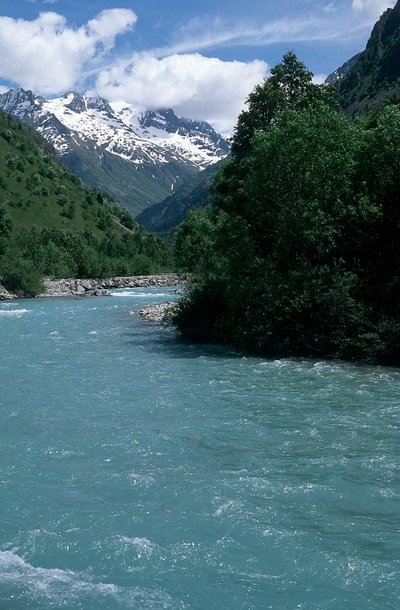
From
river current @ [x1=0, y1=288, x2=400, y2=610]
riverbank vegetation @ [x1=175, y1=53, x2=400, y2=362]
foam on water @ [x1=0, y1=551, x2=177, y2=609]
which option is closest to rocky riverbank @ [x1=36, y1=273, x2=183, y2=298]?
riverbank vegetation @ [x1=175, y1=53, x2=400, y2=362]

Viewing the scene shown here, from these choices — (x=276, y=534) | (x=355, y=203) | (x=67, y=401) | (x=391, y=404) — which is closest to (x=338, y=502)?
(x=276, y=534)

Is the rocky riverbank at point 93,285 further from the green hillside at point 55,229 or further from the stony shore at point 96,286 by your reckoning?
the green hillside at point 55,229

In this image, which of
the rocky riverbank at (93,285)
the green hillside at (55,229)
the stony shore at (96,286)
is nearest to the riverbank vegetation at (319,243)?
the stony shore at (96,286)

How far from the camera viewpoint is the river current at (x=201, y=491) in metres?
9.18

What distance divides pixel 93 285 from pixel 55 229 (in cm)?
3656

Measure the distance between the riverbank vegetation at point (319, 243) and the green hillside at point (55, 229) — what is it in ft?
184

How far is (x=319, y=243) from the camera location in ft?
94.0

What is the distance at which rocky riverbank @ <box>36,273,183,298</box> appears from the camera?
278ft

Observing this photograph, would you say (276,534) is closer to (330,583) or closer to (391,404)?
(330,583)

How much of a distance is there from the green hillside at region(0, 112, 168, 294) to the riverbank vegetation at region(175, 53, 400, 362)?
56169mm

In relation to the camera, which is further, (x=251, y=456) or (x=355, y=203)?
(x=355, y=203)

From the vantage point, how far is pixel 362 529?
428 inches

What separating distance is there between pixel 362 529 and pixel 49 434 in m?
8.88

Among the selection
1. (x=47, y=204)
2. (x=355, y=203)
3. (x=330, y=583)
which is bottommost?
(x=330, y=583)
